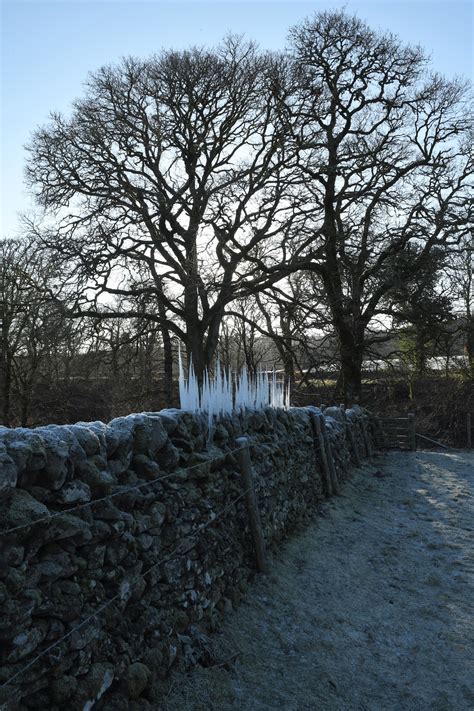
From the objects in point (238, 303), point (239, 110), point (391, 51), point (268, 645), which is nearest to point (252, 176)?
point (239, 110)

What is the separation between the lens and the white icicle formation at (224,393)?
5781 millimetres

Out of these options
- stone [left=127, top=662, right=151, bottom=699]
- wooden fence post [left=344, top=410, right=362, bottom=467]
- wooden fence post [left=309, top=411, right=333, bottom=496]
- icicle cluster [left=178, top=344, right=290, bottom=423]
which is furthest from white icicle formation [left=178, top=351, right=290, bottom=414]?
wooden fence post [left=344, top=410, right=362, bottom=467]

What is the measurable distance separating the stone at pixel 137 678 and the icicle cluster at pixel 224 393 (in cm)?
231

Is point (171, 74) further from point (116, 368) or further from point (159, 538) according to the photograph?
point (159, 538)

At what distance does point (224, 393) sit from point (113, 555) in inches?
120

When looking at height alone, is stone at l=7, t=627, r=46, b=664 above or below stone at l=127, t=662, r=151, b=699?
above

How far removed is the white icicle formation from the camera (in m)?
5.78

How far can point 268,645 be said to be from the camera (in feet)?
16.4

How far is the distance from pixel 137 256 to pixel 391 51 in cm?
1026

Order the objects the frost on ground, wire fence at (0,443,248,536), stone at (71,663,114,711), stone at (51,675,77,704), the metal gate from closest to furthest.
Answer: wire fence at (0,443,248,536) → stone at (51,675,77,704) → stone at (71,663,114,711) → the frost on ground → the metal gate

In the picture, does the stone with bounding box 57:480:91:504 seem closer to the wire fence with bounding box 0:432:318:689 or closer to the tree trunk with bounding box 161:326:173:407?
the wire fence with bounding box 0:432:318:689

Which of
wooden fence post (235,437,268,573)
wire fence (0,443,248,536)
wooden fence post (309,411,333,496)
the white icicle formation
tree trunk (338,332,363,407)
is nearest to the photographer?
wire fence (0,443,248,536)

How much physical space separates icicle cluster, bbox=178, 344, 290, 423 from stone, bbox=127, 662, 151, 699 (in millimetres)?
2311

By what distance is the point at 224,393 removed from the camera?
21.9 ft
